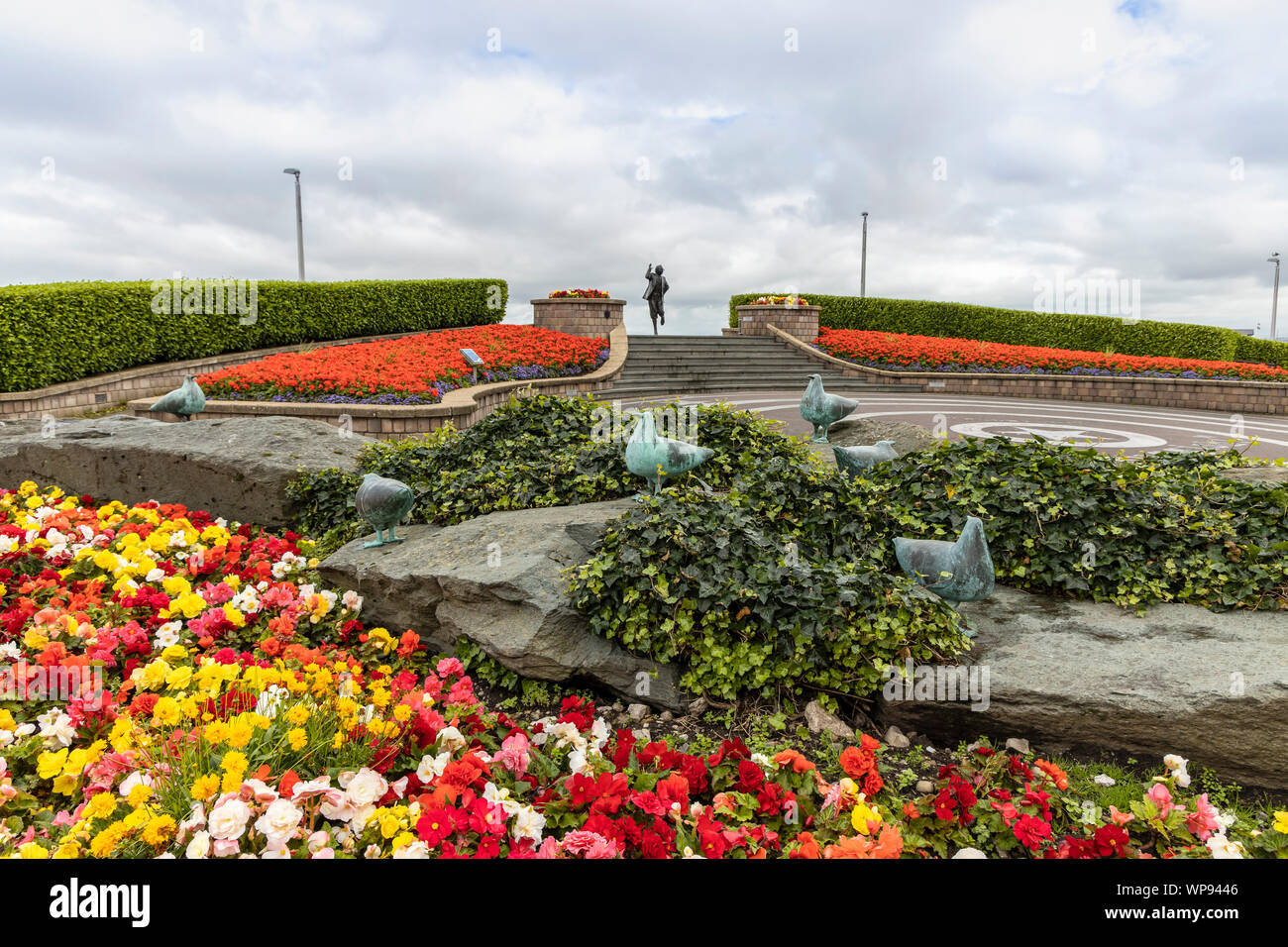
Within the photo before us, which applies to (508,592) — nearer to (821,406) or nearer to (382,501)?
(382,501)

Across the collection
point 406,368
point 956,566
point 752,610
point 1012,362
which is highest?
point 1012,362

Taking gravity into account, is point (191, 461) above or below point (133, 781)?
above

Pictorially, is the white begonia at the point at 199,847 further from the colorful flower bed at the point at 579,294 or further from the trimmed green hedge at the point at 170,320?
the colorful flower bed at the point at 579,294

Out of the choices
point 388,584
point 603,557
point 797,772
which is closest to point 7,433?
point 388,584

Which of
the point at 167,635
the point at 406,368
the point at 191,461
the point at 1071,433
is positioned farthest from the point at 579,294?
the point at 167,635

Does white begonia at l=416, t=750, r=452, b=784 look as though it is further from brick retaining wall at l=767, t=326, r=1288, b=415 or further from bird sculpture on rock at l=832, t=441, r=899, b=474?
brick retaining wall at l=767, t=326, r=1288, b=415

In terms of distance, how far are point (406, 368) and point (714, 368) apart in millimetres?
7798

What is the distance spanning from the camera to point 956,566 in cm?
346

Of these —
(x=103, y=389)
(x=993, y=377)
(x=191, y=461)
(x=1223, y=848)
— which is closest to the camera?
(x=1223, y=848)

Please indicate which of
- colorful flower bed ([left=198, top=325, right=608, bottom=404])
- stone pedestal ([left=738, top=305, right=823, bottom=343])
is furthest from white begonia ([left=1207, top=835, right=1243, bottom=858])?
stone pedestal ([left=738, top=305, right=823, bottom=343])

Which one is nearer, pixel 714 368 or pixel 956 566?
pixel 956 566

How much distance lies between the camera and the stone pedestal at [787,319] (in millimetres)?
20312

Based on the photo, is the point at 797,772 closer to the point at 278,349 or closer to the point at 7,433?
the point at 7,433

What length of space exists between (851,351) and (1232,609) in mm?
15478
